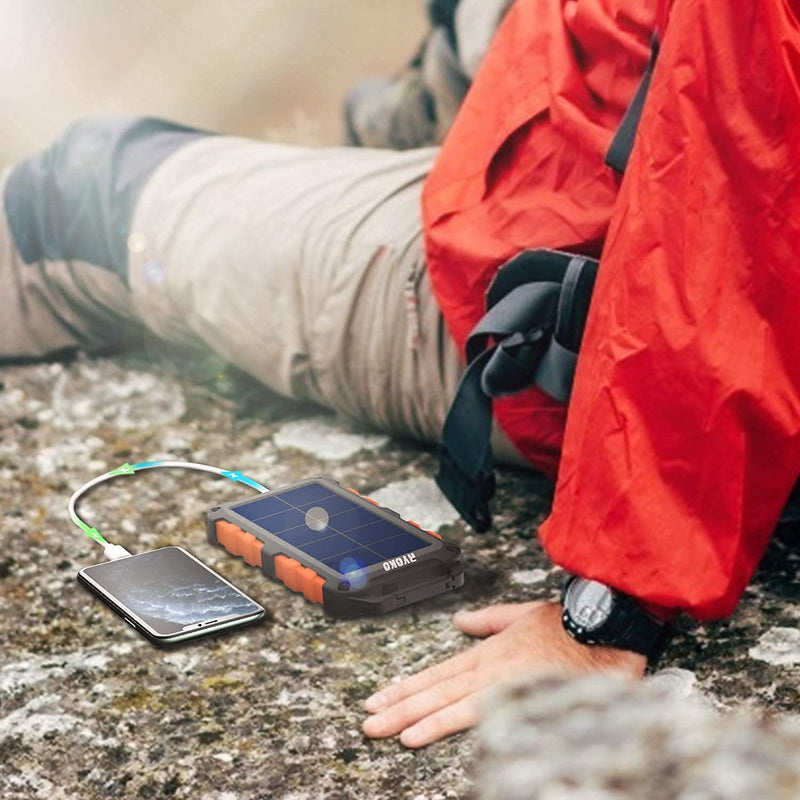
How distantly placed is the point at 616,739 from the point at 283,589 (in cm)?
82

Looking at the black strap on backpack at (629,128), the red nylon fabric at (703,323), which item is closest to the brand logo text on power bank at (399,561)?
the red nylon fabric at (703,323)

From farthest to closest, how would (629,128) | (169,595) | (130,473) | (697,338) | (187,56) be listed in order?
(187,56)
(130,473)
(169,595)
(629,128)
(697,338)

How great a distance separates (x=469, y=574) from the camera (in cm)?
121

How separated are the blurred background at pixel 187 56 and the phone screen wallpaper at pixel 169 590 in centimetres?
106

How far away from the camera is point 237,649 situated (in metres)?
1.10

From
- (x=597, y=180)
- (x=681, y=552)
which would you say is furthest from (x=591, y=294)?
(x=681, y=552)

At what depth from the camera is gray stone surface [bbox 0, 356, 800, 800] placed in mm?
927

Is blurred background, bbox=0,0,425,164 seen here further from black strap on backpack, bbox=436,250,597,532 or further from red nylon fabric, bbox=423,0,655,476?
black strap on backpack, bbox=436,250,597,532

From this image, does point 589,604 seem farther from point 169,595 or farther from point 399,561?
point 169,595

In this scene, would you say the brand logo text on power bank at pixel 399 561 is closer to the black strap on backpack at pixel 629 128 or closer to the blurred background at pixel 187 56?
the black strap on backpack at pixel 629 128

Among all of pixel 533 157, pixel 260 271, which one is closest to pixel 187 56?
pixel 260 271

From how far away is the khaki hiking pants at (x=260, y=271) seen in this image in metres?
1.42

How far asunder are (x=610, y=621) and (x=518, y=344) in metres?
0.25

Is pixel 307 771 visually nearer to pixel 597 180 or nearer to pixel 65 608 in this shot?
pixel 65 608
